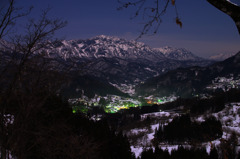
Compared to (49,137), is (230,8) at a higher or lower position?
higher

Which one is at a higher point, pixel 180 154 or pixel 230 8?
pixel 230 8

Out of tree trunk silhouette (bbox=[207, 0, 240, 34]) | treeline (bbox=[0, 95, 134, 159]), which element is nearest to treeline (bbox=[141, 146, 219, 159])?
treeline (bbox=[0, 95, 134, 159])

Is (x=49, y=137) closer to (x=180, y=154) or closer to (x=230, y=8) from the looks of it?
(x=230, y=8)

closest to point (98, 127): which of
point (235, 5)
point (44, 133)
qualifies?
point (44, 133)

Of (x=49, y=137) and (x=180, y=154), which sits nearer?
(x=49, y=137)

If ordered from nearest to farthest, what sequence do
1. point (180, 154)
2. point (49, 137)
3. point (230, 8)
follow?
point (230, 8) < point (49, 137) < point (180, 154)

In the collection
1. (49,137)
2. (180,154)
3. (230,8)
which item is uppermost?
(230,8)

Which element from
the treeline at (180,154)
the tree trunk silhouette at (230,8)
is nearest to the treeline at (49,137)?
the treeline at (180,154)

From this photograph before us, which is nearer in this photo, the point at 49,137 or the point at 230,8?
the point at 230,8

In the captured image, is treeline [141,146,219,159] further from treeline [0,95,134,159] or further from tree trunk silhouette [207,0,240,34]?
tree trunk silhouette [207,0,240,34]

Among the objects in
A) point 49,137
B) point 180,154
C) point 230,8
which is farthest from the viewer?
point 180,154

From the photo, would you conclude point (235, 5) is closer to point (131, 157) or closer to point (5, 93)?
point (5, 93)

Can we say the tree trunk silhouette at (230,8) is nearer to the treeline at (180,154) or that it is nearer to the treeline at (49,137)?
the treeline at (49,137)

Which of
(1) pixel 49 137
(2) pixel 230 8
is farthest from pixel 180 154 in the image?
(2) pixel 230 8
